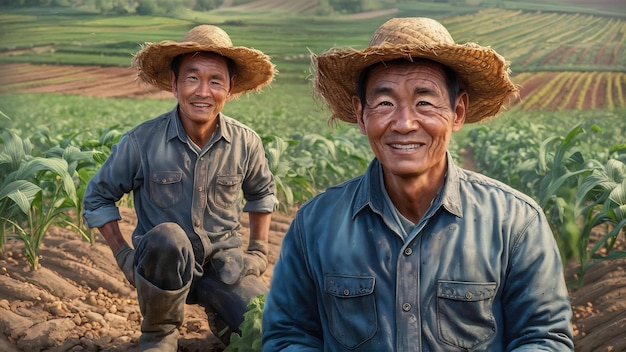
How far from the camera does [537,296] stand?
208 centimetres

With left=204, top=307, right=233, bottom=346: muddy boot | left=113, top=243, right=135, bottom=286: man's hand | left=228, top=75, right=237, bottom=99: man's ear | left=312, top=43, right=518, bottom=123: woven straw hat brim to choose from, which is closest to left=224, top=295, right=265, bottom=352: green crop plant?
left=204, top=307, right=233, bottom=346: muddy boot

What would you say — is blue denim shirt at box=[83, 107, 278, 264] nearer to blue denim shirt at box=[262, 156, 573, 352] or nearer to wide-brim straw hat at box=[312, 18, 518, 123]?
wide-brim straw hat at box=[312, 18, 518, 123]

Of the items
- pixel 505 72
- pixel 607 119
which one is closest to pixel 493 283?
pixel 505 72

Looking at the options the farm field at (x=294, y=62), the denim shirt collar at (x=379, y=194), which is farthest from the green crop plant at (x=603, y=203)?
the denim shirt collar at (x=379, y=194)

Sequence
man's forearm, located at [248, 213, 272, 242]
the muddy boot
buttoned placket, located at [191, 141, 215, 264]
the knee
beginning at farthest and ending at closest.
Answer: man's forearm, located at [248, 213, 272, 242] < the muddy boot < buttoned placket, located at [191, 141, 215, 264] < the knee

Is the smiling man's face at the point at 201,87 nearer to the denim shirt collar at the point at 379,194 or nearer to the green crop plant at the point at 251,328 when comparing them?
the green crop plant at the point at 251,328

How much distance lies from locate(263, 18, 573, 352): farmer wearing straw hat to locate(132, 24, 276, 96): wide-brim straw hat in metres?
1.66

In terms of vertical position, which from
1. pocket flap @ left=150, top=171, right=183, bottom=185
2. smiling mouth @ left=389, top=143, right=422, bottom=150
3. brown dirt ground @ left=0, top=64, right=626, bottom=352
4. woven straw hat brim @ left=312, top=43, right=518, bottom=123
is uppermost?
woven straw hat brim @ left=312, top=43, right=518, bottom=123

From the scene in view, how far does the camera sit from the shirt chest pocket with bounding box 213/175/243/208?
3963 millimetres

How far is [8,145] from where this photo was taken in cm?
530

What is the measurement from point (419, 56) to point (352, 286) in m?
0.54

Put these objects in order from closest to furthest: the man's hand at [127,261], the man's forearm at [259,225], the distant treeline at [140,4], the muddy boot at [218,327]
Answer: the man's hand at [127,261] → the muddy boot at [218,327] → the man's forearm at [259,225] → the distant treeline at [140,4]

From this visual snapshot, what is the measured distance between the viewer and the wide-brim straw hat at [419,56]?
2.14 m

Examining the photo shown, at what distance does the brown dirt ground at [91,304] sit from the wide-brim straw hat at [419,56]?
1.99 metres
